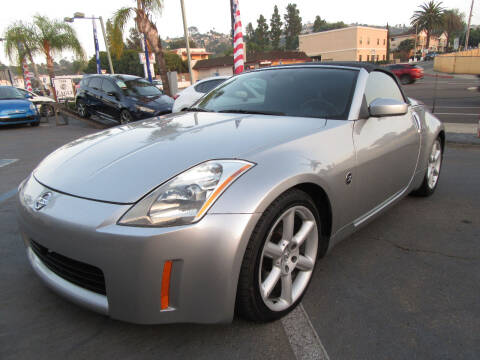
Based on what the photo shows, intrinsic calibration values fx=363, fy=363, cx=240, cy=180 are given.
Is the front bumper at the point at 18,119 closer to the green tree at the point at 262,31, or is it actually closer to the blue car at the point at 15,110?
the blue car at the point at 15,110

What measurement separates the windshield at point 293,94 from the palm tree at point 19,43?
2280 centimetres

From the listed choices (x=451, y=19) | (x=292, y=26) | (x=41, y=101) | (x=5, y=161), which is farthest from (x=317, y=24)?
(x=5, y=161)

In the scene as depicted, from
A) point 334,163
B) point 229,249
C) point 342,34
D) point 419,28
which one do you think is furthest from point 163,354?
point 419,28

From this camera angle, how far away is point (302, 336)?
1863 mm

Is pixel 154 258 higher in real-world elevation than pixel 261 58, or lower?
lower

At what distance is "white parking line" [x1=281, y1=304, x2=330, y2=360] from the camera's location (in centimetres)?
174

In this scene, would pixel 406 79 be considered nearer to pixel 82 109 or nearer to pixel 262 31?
pixel 82 109

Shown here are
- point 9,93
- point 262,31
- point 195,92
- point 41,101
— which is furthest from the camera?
point 262,31

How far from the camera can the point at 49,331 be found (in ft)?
6.19

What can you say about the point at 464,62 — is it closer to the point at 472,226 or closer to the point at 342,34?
the point at 342,34

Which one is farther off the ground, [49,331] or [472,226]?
[49,331]

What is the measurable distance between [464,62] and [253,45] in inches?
2523

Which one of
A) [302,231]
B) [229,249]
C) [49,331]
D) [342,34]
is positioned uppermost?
[342,34]

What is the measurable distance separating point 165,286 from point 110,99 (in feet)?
32.1
